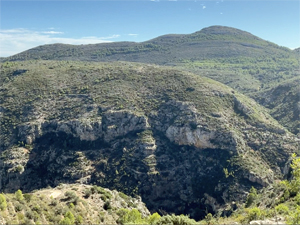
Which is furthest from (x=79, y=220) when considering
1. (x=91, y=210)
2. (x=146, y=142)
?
(x=146, y=142)

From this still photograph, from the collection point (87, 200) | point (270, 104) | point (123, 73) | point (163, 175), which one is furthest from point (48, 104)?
point (270, 104)

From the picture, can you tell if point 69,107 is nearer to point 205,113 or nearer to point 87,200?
point 205,113

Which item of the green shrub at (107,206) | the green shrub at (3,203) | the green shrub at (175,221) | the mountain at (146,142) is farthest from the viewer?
the mountain at (146,142)

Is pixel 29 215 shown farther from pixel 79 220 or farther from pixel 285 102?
pixel 285 102

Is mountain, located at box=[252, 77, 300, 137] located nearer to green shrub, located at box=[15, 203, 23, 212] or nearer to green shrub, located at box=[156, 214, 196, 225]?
green shrub, located at box=[156, 214, 196, 225]

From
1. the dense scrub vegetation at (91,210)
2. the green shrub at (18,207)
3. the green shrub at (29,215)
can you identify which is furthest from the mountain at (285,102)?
the green shrub at (18,207)

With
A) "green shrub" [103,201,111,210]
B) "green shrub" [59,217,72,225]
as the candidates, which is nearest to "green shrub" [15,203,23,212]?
"green shrub" [59,217,72,225]

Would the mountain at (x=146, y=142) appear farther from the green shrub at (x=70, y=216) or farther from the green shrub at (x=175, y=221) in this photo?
the green shrub at (x=70, y=216)
